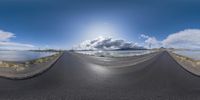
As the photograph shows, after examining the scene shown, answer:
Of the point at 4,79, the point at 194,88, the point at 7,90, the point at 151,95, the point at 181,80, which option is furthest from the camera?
the point at 181,80

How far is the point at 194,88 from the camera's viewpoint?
6789 millimetres

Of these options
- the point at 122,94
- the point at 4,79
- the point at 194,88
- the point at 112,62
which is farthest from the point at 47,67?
the point at 194,88

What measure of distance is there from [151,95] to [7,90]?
338cm

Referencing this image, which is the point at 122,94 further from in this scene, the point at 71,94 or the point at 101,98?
the point at 71,94

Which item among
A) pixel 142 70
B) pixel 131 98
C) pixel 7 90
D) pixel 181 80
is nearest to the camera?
pixel 131 98

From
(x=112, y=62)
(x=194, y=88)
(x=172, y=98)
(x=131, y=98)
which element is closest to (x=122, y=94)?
(x=131, y=98)

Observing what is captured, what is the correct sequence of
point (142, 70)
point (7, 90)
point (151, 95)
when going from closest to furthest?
1. point (151, 95)
2. point (7, 90)
3. point (142, 70)

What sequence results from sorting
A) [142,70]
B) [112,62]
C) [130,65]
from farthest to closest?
[112,62]
[130,65]
[142,70]

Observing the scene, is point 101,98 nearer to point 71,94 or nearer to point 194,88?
point 71,94

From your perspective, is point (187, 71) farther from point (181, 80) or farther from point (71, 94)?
point (71, 94)

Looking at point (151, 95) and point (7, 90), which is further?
point (7, 90)

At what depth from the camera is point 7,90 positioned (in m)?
6.25

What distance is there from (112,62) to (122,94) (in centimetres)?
672

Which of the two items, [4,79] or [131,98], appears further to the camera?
[4,79]
